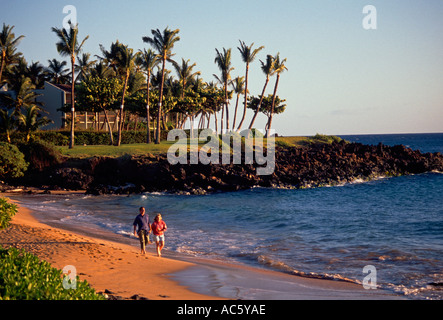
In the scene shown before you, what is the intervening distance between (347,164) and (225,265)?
127ft

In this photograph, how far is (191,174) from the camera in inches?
1647

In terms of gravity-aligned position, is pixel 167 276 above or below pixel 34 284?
below

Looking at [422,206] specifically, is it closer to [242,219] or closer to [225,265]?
[242,219]

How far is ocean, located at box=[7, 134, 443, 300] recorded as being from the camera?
1509cm

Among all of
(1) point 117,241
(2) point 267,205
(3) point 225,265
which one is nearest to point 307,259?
(3) point 225,265

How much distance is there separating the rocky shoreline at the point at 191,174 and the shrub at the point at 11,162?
4.28 feet

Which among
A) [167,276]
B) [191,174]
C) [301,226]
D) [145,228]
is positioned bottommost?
[301,226]

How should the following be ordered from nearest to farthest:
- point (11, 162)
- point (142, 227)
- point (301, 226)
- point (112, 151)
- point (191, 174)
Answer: point (142, 227), point (301, 226), point (11, 162), point (191, 174), point (112, 151)

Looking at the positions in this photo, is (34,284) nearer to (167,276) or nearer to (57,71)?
(167,276)

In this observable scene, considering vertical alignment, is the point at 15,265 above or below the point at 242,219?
above

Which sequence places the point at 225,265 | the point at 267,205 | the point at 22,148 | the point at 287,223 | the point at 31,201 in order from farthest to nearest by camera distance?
the point at 22,148 → the point at 267,205 → the point at 31,201 → the point at 287,223 → the point at 225,265

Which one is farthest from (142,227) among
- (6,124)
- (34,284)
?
(6,124)

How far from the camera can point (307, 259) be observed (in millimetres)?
16344

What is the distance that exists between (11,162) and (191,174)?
50.8 feet
